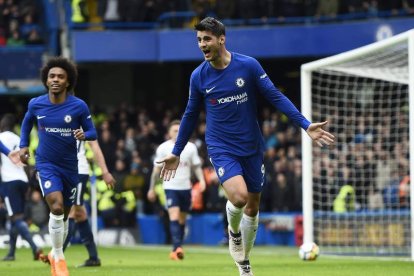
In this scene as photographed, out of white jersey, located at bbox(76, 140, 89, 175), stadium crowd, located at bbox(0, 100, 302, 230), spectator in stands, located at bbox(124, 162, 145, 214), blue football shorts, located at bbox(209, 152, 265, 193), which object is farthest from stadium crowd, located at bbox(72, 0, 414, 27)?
blue football shorts, located at bbox(209, 152, 265, 193)

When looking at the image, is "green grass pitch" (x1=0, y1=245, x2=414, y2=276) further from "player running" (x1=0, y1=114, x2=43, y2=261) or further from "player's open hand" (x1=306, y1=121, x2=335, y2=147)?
"player's open hand" (x1=306, y1=121, x2=335, y2=147)

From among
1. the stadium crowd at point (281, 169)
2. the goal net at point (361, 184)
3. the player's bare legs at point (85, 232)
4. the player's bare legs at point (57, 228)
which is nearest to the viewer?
the player's bare legs at point (57, 228)

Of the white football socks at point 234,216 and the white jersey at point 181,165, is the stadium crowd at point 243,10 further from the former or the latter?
the white football socks at point 234,216

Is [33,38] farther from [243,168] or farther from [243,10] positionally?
[243,168]

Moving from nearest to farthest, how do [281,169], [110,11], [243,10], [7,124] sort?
[7,124] → [281,169] → [243,10] → [110,11]

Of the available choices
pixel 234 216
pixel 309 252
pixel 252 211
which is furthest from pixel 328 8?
pixel 234 216

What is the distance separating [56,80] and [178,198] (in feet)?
17.0

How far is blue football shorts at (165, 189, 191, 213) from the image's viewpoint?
16.7 meters

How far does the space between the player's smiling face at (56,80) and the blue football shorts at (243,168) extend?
7.14ft

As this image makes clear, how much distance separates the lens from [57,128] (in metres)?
12.0

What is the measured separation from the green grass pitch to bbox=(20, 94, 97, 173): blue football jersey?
1474 millimetres

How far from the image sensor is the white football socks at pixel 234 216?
34.4ft

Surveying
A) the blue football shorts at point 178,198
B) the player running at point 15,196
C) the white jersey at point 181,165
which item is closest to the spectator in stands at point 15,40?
the white jersey at point 181,165

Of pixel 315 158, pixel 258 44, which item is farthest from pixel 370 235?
pixel 258 44
